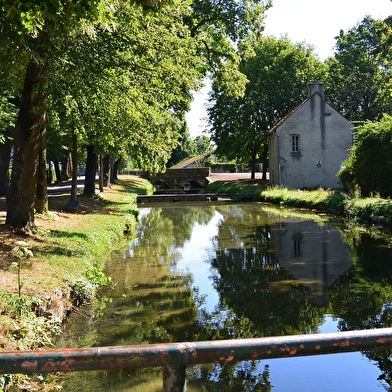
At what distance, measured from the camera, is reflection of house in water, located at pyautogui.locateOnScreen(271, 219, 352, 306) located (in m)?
12.2

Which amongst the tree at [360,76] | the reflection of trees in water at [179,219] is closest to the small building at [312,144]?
the tree at [360,76]

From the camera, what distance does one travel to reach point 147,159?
19.5 m

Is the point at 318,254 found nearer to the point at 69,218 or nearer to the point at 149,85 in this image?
the point at 149,85

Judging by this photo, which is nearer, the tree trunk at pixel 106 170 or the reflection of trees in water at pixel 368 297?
the reflection of trees in water at pixel 368 297

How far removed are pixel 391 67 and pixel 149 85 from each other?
128 ft

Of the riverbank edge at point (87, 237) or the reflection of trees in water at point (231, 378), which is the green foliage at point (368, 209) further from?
the reflection of trees in water at point (231, 378)

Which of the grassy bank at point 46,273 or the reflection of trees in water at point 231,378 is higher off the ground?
the grassy bank at point 46,273

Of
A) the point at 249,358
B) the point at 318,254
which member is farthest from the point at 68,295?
the point at 318,254

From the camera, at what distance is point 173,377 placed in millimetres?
1921

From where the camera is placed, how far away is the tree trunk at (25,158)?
12.8 meters

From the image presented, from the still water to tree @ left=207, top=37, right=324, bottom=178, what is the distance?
28719mm

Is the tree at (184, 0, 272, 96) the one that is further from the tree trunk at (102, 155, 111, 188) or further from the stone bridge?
the stone bridge

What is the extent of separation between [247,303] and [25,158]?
668cm

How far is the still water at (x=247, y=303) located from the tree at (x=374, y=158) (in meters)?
7.45
